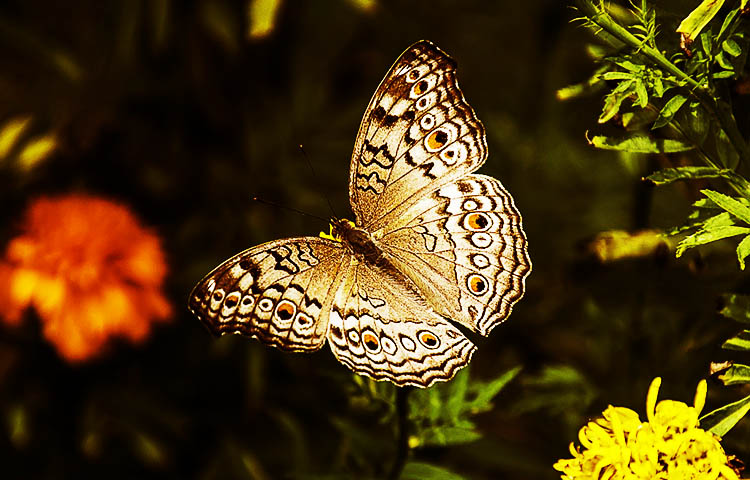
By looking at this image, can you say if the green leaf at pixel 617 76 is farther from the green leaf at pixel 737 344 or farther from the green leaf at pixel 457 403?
the green leaf at pixel 457 403

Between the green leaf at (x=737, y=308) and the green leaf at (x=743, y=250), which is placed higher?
the green leaf at (x=743, y=250)

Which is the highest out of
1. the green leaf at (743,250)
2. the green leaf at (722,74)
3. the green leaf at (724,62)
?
the green leaf at (724,62)

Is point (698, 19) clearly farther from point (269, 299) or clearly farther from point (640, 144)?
point (269, 299)

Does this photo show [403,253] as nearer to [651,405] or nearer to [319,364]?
[651,405]

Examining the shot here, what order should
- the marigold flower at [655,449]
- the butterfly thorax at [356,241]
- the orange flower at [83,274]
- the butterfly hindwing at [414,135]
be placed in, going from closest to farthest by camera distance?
the marigold flower at [655,449] → the butterfly hindwing at [414,135] → the butterfly thorax at [356,241] → the orange flower at [83,274]

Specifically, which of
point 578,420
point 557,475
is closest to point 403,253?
point 578,420

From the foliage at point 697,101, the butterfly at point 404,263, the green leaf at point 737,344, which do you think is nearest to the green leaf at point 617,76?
the foliage at point 697,101
